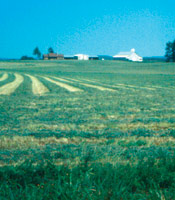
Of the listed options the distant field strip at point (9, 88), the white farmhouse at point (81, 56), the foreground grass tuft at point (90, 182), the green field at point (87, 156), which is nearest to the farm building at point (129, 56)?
the white farmhouse at point (81, 56)

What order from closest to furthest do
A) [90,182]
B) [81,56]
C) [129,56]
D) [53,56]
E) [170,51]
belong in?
[90,182] → [170,51] → [129,56] → [81,56] → [53,56]

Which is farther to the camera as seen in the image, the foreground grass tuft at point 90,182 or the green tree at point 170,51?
the green tree at point 170,51

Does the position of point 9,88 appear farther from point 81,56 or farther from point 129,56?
point 81,56

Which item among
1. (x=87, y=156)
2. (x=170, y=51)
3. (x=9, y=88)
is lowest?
(x=87, y=156)

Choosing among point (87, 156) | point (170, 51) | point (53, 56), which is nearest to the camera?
point (87, 156)

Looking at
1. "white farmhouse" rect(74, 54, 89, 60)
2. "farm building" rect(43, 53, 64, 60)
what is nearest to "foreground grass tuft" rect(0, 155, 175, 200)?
"white farmhouse" rect(74, 54, 89, 60)

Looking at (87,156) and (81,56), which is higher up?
(81,56)

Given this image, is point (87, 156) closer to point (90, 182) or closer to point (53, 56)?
point (90, 182)

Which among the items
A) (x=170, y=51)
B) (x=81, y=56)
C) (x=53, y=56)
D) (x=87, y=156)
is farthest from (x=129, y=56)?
(x=87, y=156)

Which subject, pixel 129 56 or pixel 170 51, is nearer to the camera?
pixel 170 51

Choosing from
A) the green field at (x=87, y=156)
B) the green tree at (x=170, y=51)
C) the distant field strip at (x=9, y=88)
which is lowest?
the green field at (x=87, y=156)

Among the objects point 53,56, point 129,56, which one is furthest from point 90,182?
point 53,56

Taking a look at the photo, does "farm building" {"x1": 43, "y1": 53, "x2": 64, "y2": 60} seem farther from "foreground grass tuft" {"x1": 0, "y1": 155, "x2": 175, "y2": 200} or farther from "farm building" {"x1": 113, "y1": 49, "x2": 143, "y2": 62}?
"foreground grass tuft" {"x1": 0, "y1": 155, "x2": 175, "y2": 200}

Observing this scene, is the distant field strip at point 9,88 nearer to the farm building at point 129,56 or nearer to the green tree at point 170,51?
the green tree at point 170,51
